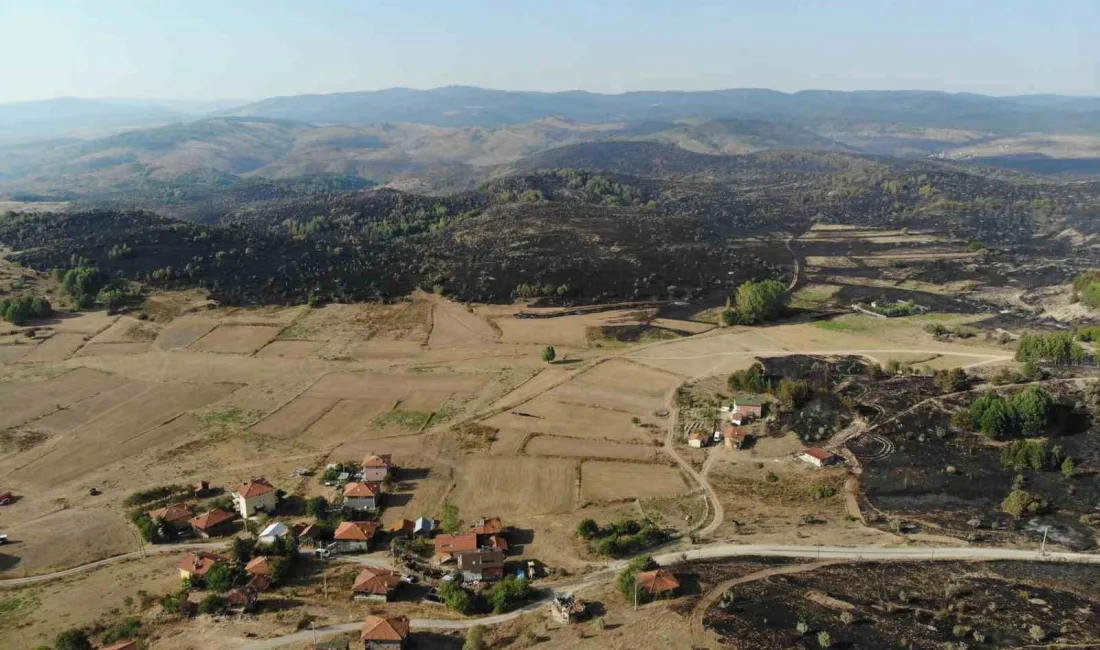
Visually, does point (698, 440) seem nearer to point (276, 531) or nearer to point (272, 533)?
point (276, 531)

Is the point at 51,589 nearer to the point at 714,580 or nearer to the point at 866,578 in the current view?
the point at 714,580

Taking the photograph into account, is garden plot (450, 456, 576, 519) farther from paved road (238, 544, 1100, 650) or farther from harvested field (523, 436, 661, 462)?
paved road (238, 544, 1100, 650)

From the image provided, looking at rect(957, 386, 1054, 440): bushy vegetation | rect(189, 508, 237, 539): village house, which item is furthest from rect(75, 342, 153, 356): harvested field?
rect(957, 386, 1054, 440): bushy vegetation

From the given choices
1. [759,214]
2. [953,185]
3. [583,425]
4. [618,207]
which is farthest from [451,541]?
[953,185]

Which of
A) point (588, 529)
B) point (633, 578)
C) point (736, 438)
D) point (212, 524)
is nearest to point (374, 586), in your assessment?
point (588, 529)

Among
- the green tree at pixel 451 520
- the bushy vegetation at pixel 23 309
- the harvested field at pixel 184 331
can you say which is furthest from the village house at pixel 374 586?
the bushy vegetation at pixel 23 309

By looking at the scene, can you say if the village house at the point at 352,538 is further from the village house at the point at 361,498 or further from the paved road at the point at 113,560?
the paved road at the point at 113,560
